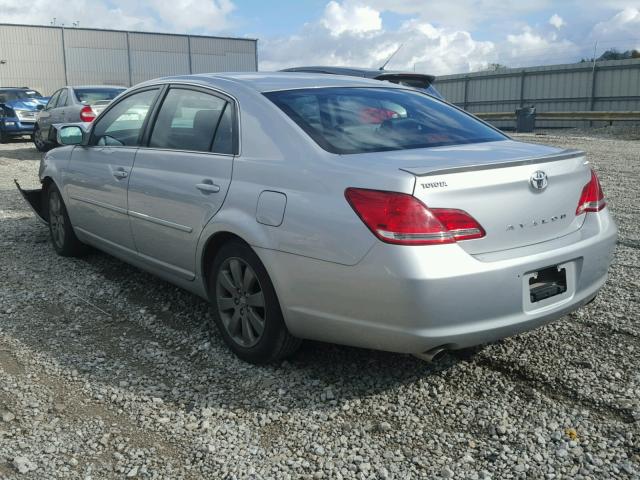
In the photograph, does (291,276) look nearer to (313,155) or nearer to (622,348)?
(313,155)

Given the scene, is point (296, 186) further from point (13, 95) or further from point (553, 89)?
point (553, 89)

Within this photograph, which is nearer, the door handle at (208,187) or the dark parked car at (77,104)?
the door handle at (208,187)

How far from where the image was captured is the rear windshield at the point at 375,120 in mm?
3486

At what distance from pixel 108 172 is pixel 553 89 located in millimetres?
25455

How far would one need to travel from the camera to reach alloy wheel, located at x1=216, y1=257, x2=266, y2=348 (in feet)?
11.8

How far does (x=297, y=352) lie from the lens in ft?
12.4

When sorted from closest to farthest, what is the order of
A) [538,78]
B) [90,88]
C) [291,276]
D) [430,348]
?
1. [430,348]
2. [291,276]
3. [90,88]
4. [538,78]

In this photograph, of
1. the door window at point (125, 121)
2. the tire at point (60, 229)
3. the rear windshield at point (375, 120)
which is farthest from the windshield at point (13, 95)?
the rear windshield at point (375, 120)

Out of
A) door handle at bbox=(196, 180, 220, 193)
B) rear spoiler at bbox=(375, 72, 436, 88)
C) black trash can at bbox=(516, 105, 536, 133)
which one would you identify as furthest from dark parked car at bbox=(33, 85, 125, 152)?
black trash can at bbox=(516, 105, 536, 133)

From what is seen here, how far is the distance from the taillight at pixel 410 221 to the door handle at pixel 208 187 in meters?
1.08

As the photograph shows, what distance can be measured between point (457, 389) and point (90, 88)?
45.4 ft

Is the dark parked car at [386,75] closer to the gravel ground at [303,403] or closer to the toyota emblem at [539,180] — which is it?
the gravel ground at [303,403]

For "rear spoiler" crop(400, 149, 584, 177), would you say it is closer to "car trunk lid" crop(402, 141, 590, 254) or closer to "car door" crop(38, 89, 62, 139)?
"car trunk lid" crop(402, 141, 590, 254)

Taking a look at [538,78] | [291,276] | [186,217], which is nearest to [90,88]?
[186,217]
